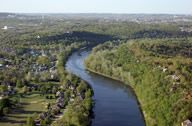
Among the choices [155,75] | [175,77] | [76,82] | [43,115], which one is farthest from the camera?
[76,82]

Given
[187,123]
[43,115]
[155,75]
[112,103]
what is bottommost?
[112,103]

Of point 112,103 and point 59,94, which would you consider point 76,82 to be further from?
point 112,103

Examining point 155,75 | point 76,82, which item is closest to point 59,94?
point 76,82

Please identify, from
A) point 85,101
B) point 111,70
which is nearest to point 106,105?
point 85,101

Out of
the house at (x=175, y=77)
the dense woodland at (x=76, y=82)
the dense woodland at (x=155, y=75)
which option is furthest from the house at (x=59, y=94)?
the house at (x=175, y=77)

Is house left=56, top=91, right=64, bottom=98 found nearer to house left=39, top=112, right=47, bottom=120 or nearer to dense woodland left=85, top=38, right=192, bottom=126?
house left=39, top=112, right=47, bottom=120

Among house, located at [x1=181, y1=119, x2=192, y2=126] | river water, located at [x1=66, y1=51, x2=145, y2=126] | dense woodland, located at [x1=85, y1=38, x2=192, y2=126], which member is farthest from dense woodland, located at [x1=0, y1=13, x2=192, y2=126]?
river water, located at [x1=66, y1=51, x2=145, y2=126]

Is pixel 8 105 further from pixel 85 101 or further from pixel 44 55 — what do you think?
pixel 44 55

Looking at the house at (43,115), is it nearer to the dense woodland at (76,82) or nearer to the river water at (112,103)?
the dense woodland at (76,82)
